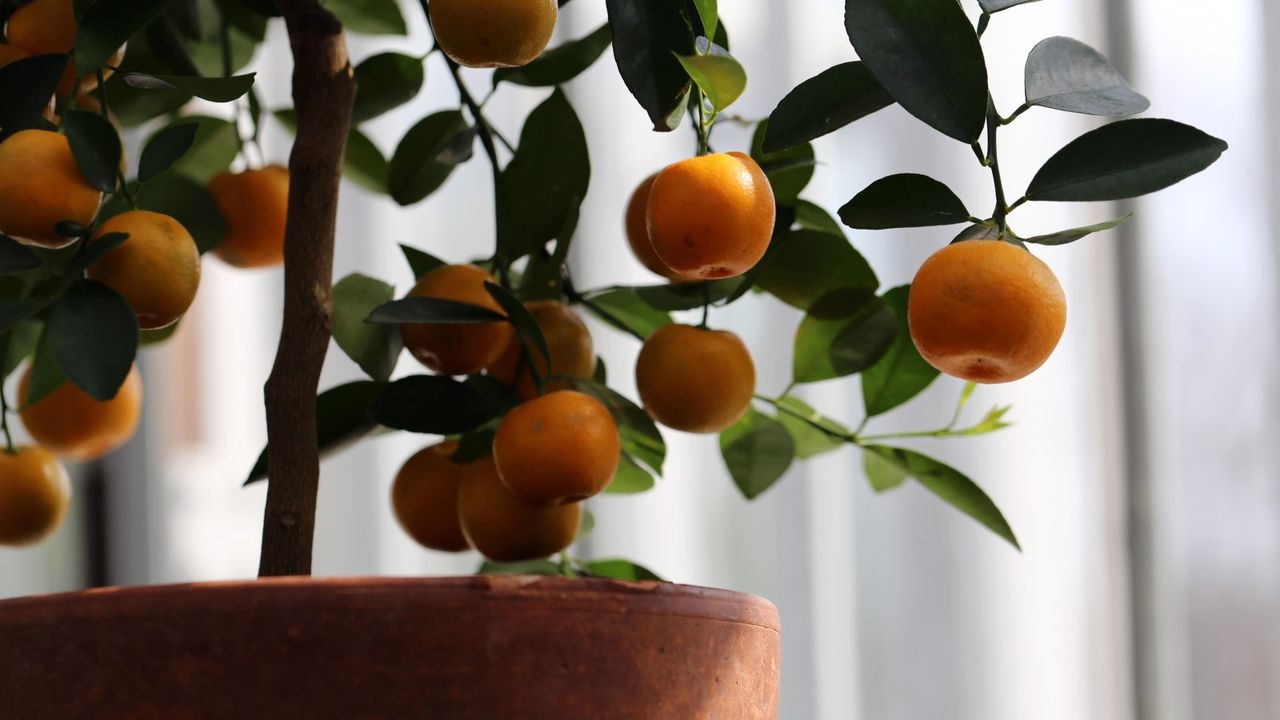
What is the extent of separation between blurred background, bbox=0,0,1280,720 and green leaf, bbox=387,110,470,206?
Answer: 93 cm

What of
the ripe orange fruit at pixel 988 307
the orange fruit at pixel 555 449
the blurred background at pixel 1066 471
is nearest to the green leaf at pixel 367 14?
the orange fruit at pixel 555 449

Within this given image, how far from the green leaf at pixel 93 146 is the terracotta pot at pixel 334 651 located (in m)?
0.16

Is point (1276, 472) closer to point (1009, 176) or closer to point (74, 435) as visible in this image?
point (1009, 176)

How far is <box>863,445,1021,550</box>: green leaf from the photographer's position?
1.96 feet

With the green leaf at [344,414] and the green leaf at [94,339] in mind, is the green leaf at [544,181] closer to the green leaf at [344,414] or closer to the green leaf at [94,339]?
the green leaf at [344,414]

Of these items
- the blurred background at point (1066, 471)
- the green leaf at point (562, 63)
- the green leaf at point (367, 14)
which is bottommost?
the blurred background at point (1066, 471)

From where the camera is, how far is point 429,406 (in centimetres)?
56

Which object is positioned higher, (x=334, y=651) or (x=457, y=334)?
(x=457, y=334)

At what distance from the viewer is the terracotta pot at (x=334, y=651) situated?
1.40 ft

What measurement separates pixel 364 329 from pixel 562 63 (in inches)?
7.3

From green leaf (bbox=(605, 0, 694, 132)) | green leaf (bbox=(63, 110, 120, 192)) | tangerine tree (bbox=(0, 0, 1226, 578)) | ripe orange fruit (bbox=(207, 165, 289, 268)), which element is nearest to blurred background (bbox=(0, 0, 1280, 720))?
tangerine tree (bbox=(0, 0, 1226, 578))

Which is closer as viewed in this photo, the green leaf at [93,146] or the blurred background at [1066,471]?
the green leaf at [93,146]

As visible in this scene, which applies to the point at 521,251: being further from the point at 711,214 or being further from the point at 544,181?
the point at 711,214

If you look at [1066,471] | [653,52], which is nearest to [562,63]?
[653,52]
